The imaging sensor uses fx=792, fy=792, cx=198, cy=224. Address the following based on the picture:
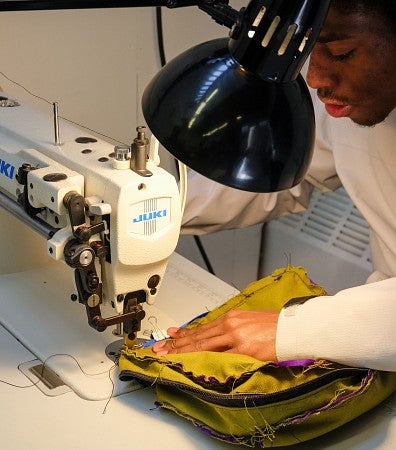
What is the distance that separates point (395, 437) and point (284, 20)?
27.4 inches

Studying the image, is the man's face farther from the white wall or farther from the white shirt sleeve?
the white wall

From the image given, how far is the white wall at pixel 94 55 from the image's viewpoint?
1.89 metres

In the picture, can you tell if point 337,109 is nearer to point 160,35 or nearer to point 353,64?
point 353,64

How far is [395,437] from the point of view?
1225mm

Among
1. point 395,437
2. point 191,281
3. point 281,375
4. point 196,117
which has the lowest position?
point 191,281

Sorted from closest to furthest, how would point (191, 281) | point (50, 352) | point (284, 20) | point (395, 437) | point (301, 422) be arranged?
point (284, 20) < point (301, 422) < point (395, 437) < point (50, 352) < point (191, 281)

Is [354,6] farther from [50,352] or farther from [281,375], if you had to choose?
[50,352]

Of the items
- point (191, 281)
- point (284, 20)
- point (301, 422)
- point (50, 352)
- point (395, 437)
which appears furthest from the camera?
point (191, 281)

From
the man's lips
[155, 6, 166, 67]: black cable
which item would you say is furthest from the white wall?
the man's lips

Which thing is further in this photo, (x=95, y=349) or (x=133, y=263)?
(x=95, y=349)

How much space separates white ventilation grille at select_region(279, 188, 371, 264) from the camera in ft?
7.20

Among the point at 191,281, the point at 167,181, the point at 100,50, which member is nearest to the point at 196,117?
the point at 167,181

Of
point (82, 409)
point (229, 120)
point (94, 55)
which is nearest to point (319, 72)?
point (229, 120)

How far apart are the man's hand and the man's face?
0.38 meters
